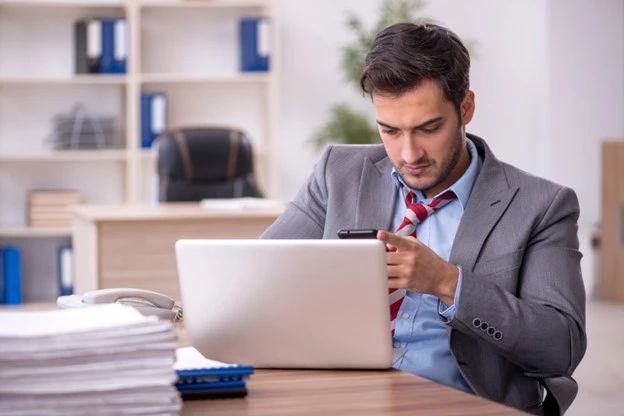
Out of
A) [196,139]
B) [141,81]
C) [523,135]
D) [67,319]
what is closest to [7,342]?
[67,319]

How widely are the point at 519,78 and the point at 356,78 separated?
4.48 ft

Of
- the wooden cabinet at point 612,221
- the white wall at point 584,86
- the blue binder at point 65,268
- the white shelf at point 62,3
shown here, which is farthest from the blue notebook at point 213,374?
the white wall at point 584,86

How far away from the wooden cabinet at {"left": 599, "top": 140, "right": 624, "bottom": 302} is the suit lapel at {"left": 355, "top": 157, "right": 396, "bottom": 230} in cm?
510

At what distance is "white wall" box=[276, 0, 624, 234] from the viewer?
6.95 metres

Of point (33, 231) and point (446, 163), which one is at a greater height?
point (446, 163)

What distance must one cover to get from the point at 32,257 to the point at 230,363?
208 inches

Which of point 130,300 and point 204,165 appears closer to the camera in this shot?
point 130,300

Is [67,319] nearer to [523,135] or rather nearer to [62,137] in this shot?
[62,137]

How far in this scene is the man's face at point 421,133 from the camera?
2020 mm

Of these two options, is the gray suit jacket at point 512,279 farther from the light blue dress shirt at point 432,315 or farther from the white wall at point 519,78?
the white wall at point 519,78

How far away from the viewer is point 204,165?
5.23m

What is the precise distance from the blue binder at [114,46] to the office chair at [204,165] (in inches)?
52.9

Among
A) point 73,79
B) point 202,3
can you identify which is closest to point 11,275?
point 73,79

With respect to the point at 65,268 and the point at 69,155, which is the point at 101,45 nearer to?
the point at 69,155
